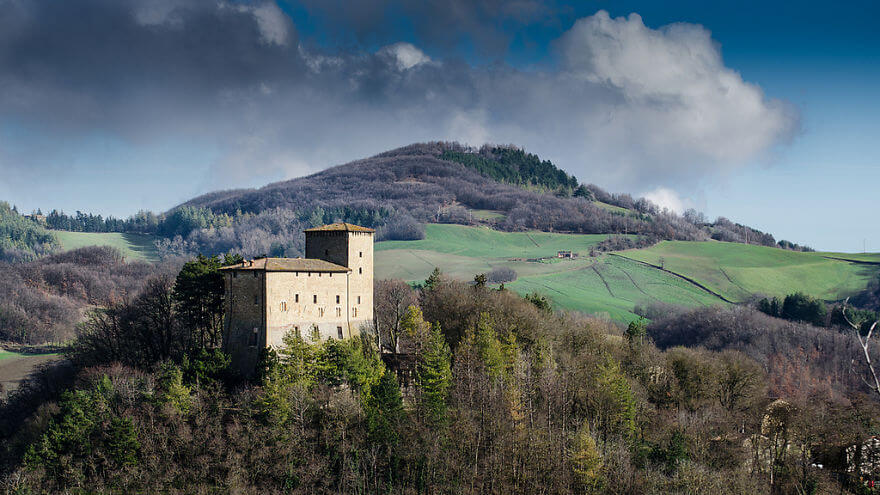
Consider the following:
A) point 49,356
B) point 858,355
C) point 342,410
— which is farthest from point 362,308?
point 858,355

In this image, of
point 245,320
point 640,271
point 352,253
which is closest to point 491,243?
point 640,271

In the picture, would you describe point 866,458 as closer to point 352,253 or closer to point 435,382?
point 435,382

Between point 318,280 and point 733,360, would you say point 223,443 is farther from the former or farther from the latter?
point 733,360

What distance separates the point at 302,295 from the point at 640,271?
102790mm

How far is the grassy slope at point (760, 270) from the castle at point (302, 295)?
3782 inches

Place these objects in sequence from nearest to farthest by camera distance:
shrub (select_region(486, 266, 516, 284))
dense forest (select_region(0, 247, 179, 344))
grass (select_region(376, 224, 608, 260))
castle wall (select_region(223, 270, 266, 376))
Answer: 1. castle wall (select_region(223, 270, 266, 376))
2. dense forest (select_region(0, 247, 179, 344))
3. shrub (select_region(486, 266, 516, 284))
4. grass (select_region(376, 224, 608, 260))

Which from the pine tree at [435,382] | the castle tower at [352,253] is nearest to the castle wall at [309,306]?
the castle tower at [352,253]

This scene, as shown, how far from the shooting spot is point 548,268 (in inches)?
5226

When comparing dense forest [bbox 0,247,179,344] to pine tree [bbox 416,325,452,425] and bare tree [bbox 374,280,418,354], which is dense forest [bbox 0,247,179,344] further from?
pine tree [bbox 416,325,452,425]

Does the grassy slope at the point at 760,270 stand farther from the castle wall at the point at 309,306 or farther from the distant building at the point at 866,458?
the castle wall at the point at 309,306

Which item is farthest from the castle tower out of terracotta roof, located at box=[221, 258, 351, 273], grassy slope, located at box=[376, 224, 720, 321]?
grassy slope, located at box=[376, 224, 720, 321]

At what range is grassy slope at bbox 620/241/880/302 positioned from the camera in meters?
123

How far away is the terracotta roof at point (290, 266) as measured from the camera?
43.4 meters

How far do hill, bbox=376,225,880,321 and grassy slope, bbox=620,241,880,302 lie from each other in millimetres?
193
